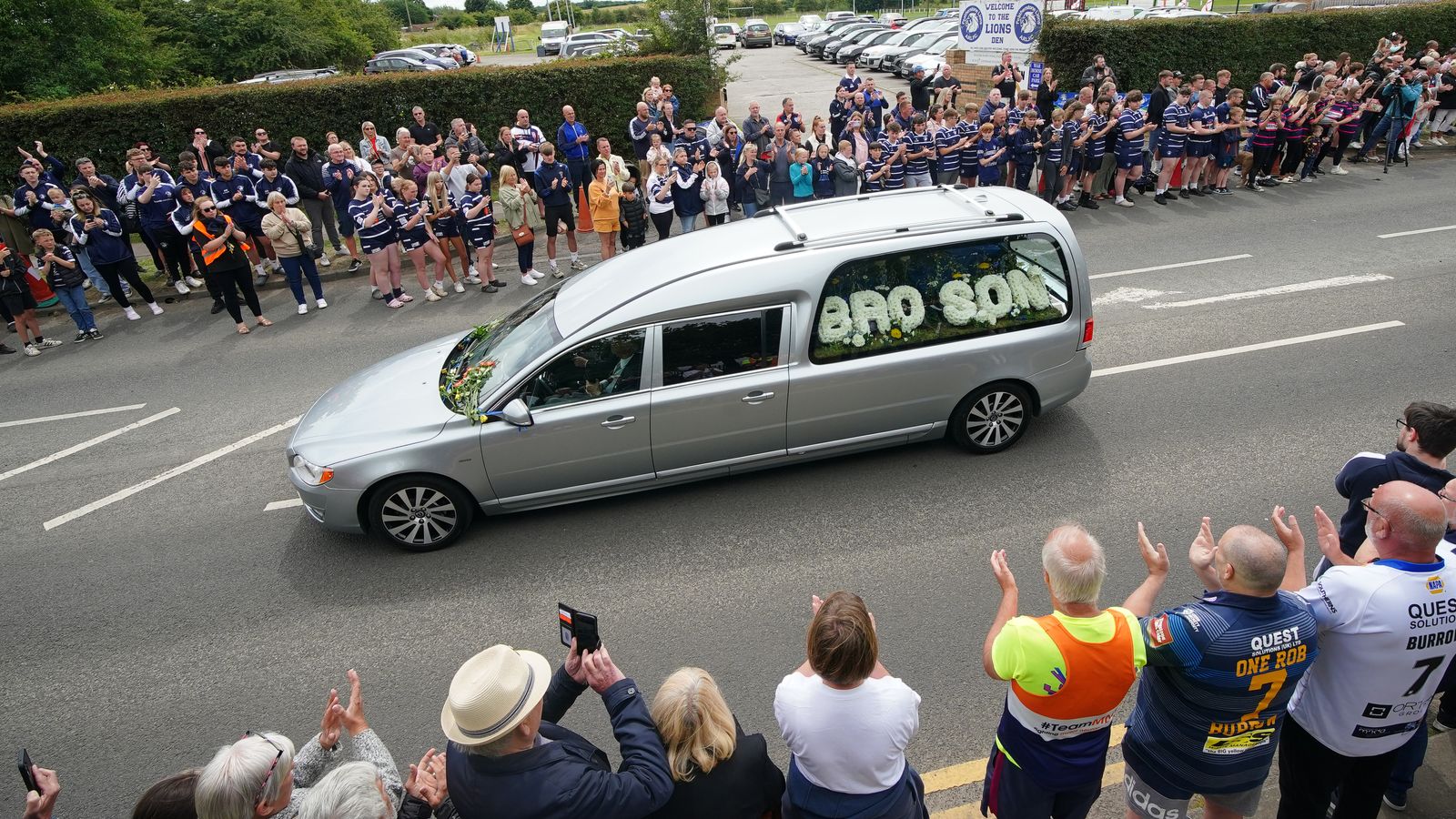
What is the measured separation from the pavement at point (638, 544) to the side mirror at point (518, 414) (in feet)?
3.14

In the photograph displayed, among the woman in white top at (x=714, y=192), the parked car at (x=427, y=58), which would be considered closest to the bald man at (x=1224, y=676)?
the woman in white top at (x=714, y=192)

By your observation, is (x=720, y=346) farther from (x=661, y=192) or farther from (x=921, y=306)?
(x=661, y=192)

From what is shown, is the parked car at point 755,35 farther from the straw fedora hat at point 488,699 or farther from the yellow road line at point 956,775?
the straw fedora hat at point 488,699

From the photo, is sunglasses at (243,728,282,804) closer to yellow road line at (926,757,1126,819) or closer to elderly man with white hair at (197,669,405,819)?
elderly man with white hair at (197,669,405,819)

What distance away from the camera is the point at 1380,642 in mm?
3082

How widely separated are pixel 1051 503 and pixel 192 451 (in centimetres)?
780

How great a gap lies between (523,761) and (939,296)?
15.8ft

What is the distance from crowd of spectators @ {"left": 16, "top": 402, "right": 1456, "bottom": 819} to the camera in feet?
9.04

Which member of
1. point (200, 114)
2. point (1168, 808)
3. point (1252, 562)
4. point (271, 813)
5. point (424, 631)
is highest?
point (200, 114)

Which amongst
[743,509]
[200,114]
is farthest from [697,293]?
[200,114]

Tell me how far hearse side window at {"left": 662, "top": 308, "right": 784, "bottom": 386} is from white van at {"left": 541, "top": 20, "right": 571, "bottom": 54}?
1519 inches

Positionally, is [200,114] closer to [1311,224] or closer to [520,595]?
[520,595]

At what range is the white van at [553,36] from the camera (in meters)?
40.7

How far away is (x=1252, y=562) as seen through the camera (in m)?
2.89
